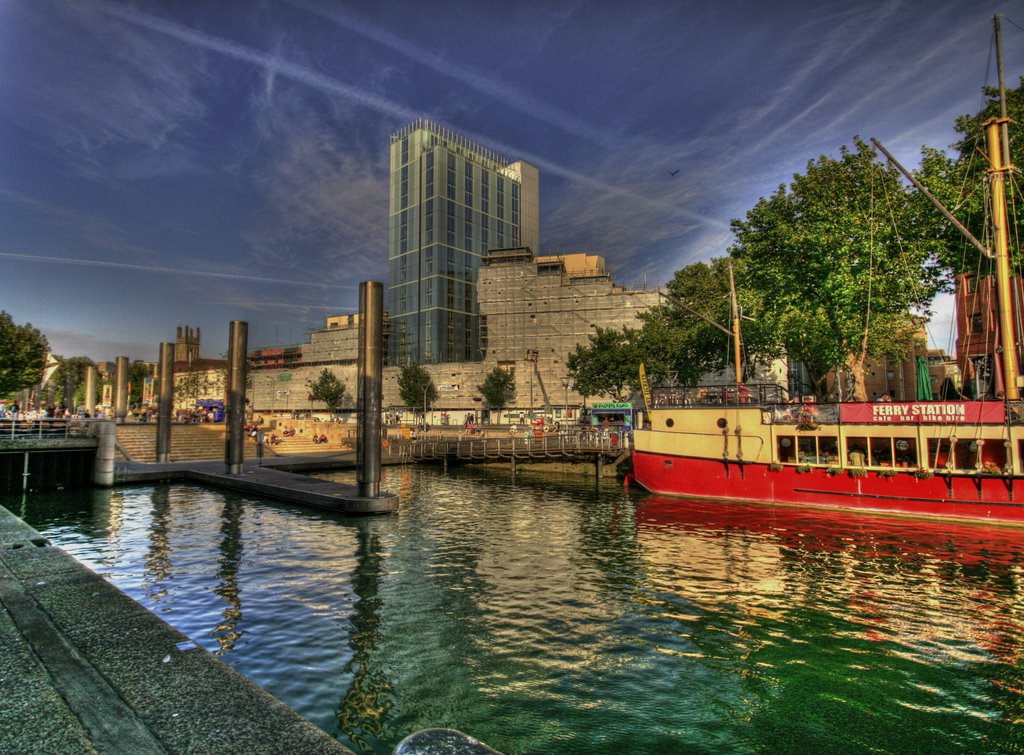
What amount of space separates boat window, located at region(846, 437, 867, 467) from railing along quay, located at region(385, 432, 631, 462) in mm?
16232

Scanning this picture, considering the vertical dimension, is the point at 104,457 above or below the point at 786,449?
below

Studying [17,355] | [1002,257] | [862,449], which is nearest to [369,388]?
[862,449]

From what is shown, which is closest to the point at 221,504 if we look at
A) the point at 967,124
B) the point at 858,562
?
the point at 858,562

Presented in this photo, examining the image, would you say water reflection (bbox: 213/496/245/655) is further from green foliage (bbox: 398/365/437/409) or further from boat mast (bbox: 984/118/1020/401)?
green foliage (bbox: 398/365/437/409)

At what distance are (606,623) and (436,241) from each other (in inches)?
4708

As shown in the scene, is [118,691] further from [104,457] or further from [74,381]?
[74,381]

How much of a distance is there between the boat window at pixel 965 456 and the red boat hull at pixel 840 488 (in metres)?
1.23

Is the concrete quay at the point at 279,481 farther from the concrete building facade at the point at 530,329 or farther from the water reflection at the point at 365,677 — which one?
the concrete building facade at the point at 530,329

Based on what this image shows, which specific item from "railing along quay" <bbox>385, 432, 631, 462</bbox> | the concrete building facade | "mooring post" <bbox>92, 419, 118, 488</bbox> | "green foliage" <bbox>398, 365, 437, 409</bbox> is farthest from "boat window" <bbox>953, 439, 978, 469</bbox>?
"green foliage" <bbox>398, 365, 437, 409</bbox>

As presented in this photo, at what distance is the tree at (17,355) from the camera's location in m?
50.7

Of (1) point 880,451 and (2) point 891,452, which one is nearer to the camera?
(2) point 891,452

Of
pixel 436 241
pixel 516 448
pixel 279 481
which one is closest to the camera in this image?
pixel 279 481

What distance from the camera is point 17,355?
5128 cm

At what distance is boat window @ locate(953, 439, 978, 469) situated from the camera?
23278mm
